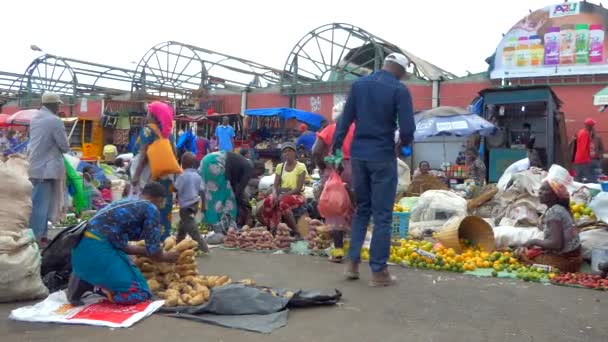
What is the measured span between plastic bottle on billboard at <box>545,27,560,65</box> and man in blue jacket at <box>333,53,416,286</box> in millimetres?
10842

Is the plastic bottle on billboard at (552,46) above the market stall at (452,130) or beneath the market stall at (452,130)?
above

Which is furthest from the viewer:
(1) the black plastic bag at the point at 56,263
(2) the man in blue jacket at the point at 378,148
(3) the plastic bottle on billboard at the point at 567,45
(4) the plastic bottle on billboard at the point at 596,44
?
(3) the plastic bottle on billboard at the point at 567,45

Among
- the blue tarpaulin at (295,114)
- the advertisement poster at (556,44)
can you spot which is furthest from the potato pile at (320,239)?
the advertisement poster at (556,44)

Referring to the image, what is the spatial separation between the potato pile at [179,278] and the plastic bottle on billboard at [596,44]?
1232 cm

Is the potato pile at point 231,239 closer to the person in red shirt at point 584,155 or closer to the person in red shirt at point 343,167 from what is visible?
the person in red shirt at point 343,167

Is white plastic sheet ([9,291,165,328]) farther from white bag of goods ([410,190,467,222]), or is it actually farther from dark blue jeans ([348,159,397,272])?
white bag of goods ([410,190,467,222])

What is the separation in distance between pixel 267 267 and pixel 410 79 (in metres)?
12.1

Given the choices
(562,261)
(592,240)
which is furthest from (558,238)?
(592,240)

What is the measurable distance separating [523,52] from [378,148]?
11401 millimetres

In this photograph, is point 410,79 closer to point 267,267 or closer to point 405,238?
point 405,238

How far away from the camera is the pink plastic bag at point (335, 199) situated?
6.08 m

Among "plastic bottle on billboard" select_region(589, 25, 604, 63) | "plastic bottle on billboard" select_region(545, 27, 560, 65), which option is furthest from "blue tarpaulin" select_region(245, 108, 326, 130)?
"plastic bottle on billboard" select_region(589, 25, 604, 63)

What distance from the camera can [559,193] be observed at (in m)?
5.97

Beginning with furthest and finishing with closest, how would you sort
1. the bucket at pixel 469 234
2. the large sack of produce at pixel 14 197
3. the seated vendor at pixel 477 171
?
the seated vendor at pixel 477 171 → the bucket at pixel 469 234 → the large sack of produce at pixel 14 197
